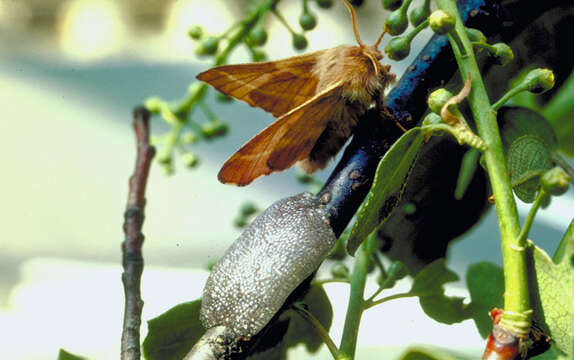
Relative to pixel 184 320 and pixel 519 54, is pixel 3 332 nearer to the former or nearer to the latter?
pixel 184 320

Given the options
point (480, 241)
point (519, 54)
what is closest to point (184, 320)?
point (519, 54)

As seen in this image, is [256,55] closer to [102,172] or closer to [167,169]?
[167,169]

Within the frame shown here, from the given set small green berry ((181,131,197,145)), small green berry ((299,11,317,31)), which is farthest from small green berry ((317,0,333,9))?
small green berry ((181,131,197,145))

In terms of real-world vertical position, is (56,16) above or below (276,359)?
above

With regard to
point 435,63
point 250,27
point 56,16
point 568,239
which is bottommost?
point 568,239

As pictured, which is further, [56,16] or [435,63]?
[56,16]

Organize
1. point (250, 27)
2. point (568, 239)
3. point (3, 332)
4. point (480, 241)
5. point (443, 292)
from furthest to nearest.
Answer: point (480, 241) → point (3, 332) → point (250, 27) → point (443, 292) → point (568, 239)

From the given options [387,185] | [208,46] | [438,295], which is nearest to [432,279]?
[438,295]

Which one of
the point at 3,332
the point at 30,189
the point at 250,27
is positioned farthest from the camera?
the point at 30,189
